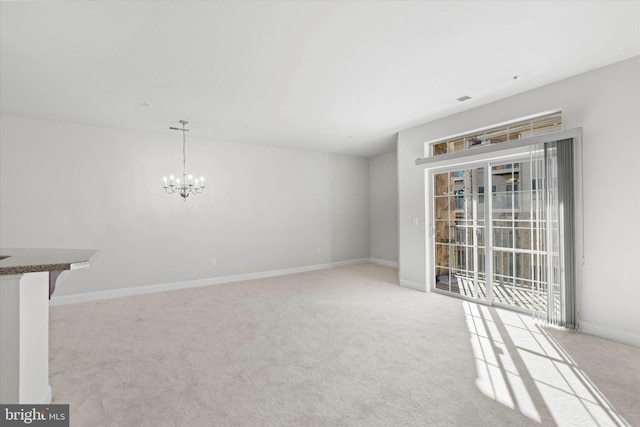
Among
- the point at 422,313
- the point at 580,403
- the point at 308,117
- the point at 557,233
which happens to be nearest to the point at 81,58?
the point at 308,117

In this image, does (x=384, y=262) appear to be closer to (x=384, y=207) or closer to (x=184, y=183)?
(x=384, y=207)

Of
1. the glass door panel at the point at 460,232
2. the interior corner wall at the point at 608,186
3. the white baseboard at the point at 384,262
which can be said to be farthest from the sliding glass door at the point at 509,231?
the white baseboard at the point at 384,262

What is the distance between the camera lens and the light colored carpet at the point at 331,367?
2.03 meters

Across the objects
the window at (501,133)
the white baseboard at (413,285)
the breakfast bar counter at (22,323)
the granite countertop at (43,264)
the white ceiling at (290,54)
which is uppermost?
the white ceiling at (290,54)

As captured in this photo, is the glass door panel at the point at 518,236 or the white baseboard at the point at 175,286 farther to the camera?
the white baseboard at the point at 175,286

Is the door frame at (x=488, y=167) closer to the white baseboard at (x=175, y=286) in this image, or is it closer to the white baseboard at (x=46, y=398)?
the white baseboard at (x=175, y=286)

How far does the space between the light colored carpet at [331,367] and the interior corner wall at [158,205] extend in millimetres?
1183

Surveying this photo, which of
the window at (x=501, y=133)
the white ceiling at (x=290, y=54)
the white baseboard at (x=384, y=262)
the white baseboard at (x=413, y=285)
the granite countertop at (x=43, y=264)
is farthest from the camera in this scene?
the white baseboard at (x=384, y=262)

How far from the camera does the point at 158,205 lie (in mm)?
5340

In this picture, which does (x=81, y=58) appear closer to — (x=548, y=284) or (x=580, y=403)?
(x=580, y=403)

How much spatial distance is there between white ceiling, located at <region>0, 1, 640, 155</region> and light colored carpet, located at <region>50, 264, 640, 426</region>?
2781 millimetres

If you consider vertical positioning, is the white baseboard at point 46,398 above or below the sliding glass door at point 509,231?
below

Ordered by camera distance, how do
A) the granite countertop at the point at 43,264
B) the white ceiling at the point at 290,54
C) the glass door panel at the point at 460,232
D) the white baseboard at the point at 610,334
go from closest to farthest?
the granite countertop at the point at 43,264
the white ceiling at the point at 290,54
the white baseboard at the point at 610,334
the glass door panel at the point at 460,232

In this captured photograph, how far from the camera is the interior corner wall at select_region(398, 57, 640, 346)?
9.77ft
